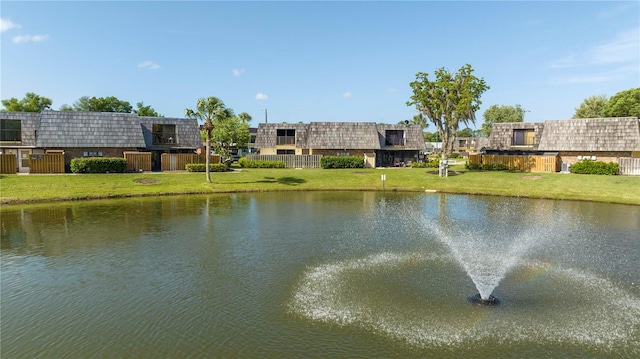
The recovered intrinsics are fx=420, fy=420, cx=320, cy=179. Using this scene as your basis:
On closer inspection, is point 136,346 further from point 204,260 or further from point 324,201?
point 324,201

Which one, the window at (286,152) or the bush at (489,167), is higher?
the window at (286,152)

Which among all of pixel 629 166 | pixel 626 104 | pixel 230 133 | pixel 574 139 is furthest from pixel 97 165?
pixel 626 104

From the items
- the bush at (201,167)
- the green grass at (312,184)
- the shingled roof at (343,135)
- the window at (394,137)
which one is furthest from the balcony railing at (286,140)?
the bush at (201,167)

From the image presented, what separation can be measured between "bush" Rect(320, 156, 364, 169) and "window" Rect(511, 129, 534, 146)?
927 inches

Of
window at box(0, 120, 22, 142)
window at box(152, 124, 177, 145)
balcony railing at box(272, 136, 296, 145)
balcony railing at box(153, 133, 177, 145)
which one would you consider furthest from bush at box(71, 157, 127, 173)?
balcony railing at box(272, 136, 296, 145)

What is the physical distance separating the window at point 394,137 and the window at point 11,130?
51.3 meters

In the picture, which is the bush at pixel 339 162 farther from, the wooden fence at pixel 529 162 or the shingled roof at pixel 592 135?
A: the shingled roof at pixel 592 135

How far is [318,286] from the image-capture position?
1583cm

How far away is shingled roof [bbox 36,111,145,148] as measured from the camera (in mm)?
50344

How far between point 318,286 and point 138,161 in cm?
4207

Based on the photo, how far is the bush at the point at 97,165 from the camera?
Answer: 4641 cm

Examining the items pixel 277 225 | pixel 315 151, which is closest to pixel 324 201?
pixel 277 225

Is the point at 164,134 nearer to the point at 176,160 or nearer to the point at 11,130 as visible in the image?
the point at 176,160

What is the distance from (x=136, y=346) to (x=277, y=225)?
1540 cm
